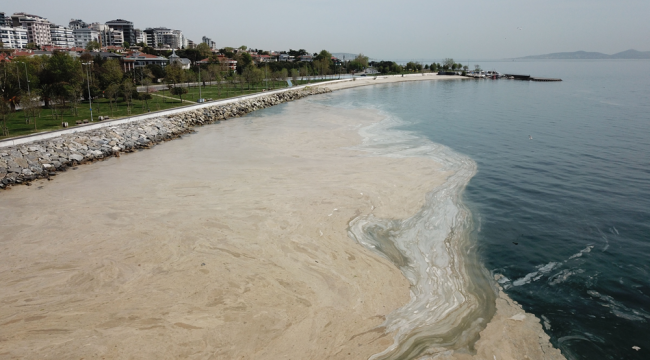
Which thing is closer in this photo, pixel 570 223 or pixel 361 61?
pixel 570 223

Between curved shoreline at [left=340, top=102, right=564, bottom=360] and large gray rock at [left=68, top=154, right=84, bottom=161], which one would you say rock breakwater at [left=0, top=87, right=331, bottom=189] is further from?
curved shoreline at [left=340, top=102, right=564, bottom=360]

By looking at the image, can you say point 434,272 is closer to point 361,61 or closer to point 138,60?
point 138,60

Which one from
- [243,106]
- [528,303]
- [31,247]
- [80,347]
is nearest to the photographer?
[80,347]

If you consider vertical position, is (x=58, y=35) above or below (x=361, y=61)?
above

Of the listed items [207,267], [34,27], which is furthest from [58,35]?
[207,267]

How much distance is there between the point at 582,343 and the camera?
10906 mm

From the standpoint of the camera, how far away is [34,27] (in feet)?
595

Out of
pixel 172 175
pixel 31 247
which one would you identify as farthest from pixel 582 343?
pixel 172 175

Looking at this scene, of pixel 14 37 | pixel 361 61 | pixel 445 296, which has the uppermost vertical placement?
pixel 14 37

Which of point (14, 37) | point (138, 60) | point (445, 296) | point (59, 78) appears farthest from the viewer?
point (14, 37)

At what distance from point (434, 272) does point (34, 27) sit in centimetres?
22470

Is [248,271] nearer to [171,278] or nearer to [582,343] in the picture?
[171,278]

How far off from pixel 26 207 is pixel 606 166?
34629mm

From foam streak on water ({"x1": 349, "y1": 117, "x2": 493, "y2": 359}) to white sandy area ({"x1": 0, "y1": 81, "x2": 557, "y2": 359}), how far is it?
450mm
